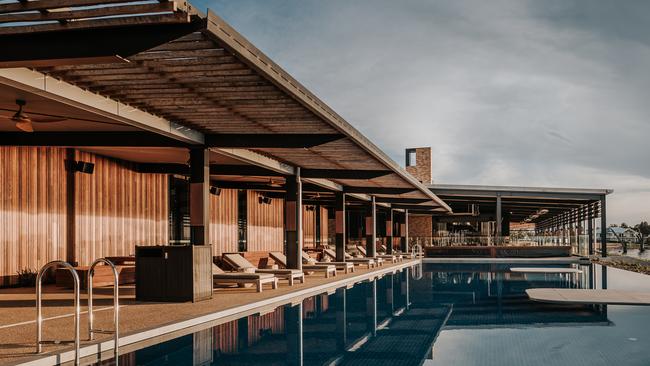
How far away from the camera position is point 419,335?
365 inches

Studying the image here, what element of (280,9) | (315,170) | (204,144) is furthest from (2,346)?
(280,9)

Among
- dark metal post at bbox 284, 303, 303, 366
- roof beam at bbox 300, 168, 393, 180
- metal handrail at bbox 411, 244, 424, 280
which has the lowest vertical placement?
metal handrail at bbox 411, 244, 424, 280

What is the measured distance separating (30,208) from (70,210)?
1177mm

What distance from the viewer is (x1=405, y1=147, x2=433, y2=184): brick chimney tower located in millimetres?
42281

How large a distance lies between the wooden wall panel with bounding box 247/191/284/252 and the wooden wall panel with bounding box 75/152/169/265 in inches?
262

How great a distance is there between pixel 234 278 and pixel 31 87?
6.54m

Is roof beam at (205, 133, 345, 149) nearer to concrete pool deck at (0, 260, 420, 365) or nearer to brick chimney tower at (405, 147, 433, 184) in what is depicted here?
concrete pool deck at (0, 260, 420, 365)

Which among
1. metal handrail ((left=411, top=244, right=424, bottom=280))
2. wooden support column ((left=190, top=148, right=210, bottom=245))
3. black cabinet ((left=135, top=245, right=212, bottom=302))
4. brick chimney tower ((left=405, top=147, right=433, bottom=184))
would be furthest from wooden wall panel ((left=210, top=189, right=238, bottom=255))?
brick chimney tower ((left=405, top=147, right=433, bottom=184))

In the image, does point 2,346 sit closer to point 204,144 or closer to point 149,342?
Result: point 149,342

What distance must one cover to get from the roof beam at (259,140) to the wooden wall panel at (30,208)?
4.02 meters

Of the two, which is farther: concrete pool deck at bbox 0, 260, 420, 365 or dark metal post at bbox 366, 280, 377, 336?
dark metal post at bbox 366, 280, 377, 336

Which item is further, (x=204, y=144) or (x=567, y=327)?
(x=204, y=144)

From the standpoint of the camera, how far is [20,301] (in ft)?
36.5

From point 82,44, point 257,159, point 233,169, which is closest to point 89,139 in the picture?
point 257,159
